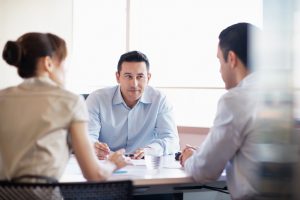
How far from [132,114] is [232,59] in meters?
1.22

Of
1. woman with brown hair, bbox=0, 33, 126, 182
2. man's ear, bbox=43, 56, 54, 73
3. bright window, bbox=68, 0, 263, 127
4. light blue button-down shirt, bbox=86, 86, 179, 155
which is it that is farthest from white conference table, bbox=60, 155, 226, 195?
bright window, bbox=68, 0, 263, 127

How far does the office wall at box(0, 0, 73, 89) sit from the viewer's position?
486cm

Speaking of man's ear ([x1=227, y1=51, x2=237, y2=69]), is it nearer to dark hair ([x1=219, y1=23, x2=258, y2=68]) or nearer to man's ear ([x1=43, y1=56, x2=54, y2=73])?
dark hair ([x1=219, y1=23, x2=258, y2=68])

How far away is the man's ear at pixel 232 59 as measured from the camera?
1.87 m

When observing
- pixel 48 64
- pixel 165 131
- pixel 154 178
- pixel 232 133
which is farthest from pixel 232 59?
pixel 165 131

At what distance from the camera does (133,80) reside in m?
2.96

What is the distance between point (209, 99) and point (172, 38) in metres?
0.71

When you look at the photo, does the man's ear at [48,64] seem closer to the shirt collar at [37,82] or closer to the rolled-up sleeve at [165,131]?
the shirt collar at [37,82]

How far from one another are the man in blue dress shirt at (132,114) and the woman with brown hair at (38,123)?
1265 millimetres

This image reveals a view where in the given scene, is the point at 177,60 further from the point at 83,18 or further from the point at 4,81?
the point at 4,81

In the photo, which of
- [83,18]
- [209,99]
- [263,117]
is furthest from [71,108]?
[83,18]

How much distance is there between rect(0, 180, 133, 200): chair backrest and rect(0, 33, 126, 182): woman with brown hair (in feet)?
0.58

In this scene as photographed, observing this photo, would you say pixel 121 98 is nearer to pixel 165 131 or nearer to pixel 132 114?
pixel 132 114

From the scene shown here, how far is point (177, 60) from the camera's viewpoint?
431 cm
